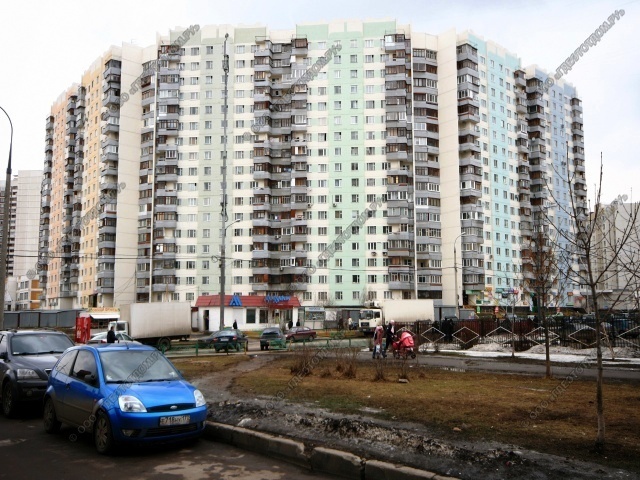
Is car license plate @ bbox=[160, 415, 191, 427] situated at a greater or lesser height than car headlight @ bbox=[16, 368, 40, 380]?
lesser

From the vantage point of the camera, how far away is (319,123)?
269ft

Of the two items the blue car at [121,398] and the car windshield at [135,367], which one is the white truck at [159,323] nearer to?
the blue car at [121,398]

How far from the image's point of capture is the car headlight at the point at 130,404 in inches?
304

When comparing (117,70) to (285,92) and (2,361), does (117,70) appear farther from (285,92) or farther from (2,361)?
(2,361)

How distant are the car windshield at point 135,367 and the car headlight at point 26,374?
3049mm

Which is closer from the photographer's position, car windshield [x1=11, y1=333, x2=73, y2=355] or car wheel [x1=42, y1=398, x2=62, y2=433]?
car wheel [x1=42, y1=398, x2=62, y2=433]

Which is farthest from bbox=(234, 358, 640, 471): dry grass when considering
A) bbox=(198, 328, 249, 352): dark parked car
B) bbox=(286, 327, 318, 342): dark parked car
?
bbox=(286, 327, 318, 342): dark parked car

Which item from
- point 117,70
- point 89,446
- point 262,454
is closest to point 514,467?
point 262,454

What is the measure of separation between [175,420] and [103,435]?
3.53ft

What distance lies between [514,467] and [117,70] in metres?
93.1

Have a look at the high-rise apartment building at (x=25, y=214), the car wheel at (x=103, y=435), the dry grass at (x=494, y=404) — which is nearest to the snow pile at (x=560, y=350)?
the dry grass at (x=494, y=404)

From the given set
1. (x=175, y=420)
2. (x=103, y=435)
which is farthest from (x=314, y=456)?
(x=103, y=435)

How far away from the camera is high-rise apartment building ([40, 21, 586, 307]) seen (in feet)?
258

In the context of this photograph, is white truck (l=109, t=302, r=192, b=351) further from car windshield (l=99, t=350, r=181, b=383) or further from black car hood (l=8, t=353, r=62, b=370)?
car windshield (l=99, t=350, r=181, b=383)
